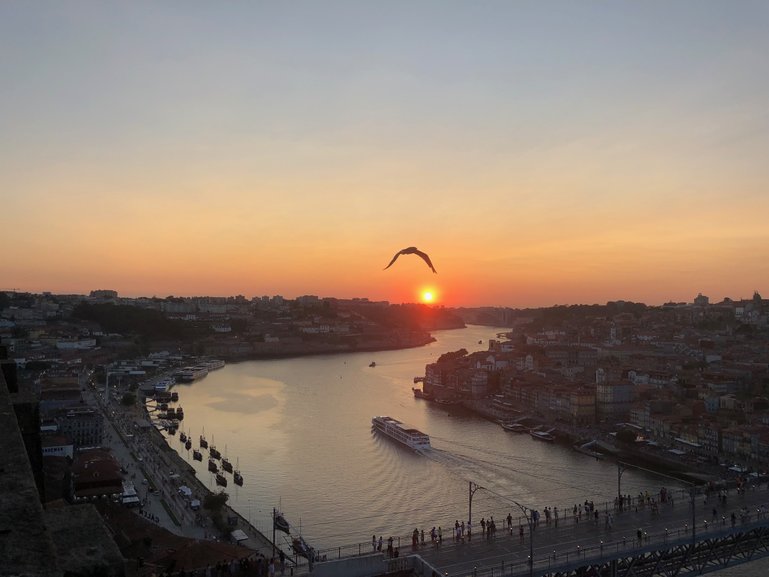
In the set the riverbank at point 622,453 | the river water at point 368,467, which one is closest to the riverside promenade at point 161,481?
the river water at point 368,467

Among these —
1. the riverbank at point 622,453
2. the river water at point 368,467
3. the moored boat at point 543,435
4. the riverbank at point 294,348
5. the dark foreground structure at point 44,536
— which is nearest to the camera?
the dark foreground structure at point 44,536

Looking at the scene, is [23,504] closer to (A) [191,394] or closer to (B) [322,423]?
(B) [322,423]

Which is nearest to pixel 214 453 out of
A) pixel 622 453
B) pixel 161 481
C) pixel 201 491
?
pixel 161 481

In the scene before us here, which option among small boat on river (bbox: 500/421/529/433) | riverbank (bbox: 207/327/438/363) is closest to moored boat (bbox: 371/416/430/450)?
small boat on river (bbox: 500/421/529/433)

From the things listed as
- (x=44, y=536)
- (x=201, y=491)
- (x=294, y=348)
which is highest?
(x=44, y=536)

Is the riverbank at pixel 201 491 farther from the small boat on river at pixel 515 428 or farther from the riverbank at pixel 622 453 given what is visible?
the small boat on river at pixel 515 428

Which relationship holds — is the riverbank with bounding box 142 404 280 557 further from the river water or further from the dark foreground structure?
the dark foreground structure

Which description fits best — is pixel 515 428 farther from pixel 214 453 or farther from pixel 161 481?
pixel 161 481
